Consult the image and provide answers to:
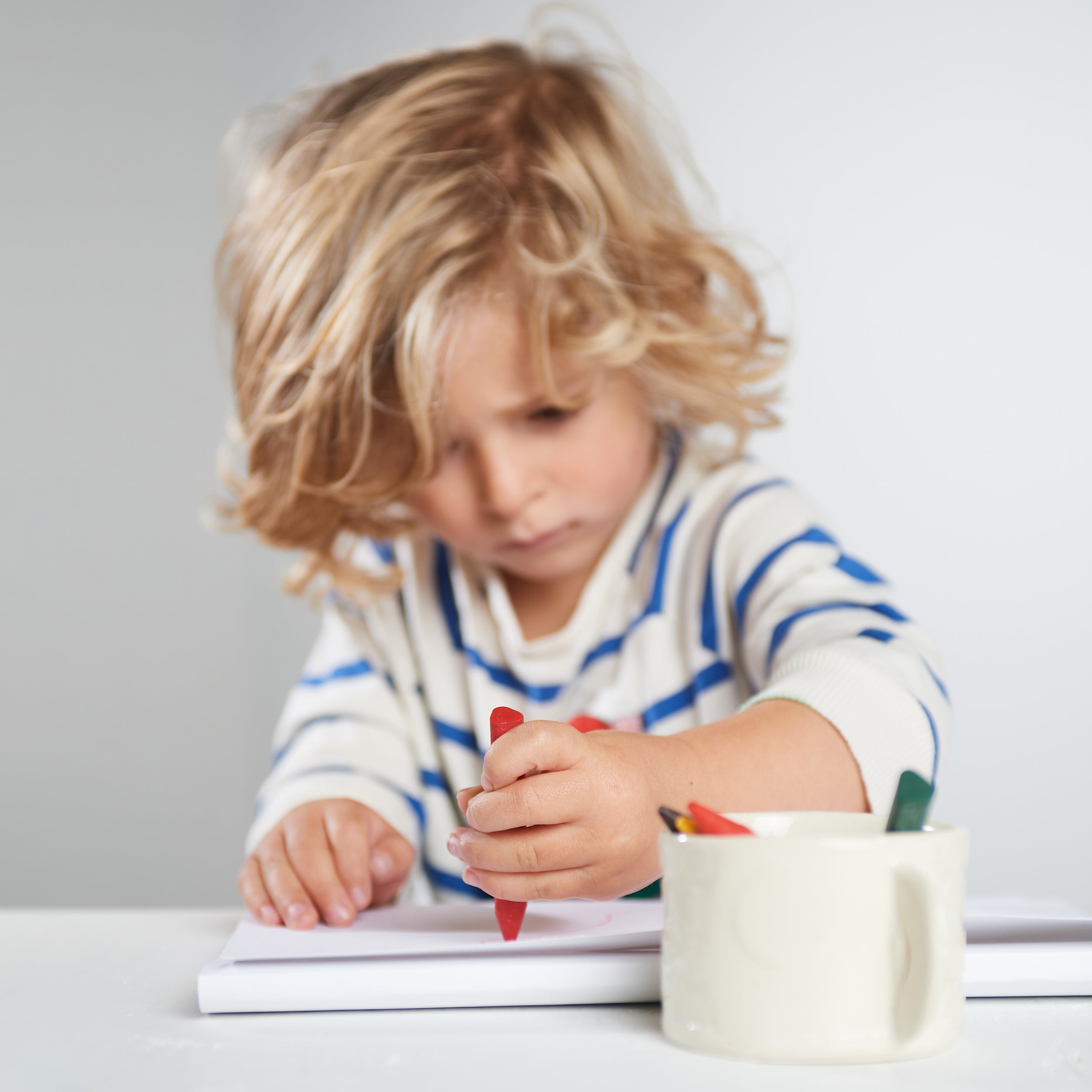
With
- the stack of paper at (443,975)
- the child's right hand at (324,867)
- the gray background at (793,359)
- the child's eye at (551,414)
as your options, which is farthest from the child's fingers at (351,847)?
the gray background at (793,359)

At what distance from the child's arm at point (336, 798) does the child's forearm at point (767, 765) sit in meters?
0.19

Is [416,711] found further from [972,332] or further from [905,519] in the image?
[972,332]

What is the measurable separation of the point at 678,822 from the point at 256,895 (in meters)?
0.29

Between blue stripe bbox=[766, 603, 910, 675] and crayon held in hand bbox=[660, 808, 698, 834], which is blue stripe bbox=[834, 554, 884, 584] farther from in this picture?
crayon held in hand bbox=[660, 808, 698, 834]

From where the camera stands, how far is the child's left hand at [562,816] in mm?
350

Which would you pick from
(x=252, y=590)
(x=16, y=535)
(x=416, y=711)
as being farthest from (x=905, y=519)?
(x=16, y=535)

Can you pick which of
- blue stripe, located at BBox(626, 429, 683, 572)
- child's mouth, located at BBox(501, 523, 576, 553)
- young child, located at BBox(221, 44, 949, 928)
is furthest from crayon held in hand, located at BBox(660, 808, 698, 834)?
blue stripe, located at BBox(626, 429, 683, 572)

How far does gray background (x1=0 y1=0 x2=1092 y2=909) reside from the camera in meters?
1.13

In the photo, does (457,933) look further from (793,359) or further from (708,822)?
(793,359)

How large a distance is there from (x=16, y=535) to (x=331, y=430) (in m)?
0.59

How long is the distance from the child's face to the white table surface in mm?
356

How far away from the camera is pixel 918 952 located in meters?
0.28

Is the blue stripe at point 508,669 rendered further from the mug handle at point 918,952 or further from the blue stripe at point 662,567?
the mug handle at point 918,952

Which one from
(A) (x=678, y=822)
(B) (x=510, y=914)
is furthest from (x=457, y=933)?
(A) (x=678, y=822)
